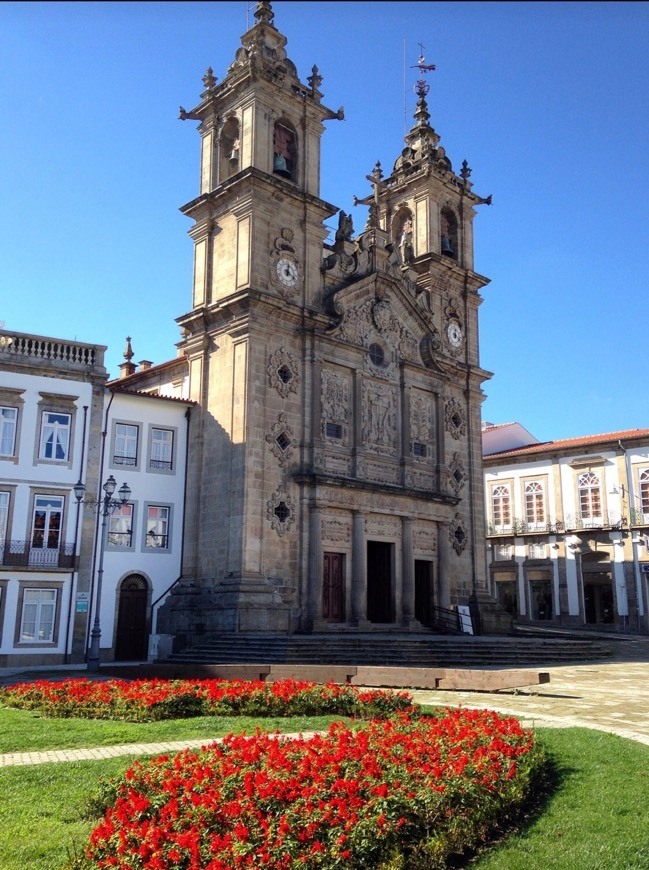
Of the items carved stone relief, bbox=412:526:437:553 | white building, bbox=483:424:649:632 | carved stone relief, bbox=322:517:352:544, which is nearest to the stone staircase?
carved stone relief, bbox=322:517:352:544

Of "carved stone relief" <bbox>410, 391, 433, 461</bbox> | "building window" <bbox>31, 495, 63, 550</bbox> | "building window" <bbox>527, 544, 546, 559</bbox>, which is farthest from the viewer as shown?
"building window" <bbox>527, 544, 546, 559</bbox>

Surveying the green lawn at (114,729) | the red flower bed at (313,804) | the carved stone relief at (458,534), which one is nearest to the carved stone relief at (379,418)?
the carved stone relief at (458,534)

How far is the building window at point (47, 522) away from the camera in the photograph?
84.9ft

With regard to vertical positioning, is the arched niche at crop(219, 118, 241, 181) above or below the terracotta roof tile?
above

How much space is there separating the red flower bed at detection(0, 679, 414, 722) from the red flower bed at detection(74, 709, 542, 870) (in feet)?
15.9

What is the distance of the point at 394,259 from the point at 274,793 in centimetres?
3026

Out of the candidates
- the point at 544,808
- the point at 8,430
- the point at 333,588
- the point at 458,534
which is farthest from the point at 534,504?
the point at 544,808

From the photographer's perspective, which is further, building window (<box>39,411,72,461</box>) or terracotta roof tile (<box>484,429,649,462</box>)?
terracotta roof tile (<box>484,429,649,462</box>)

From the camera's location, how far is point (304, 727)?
12469 millimetres

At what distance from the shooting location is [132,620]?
89.7 ft

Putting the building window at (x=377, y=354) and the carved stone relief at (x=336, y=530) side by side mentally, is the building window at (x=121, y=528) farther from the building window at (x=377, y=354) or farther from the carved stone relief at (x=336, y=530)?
the building window at (x=377, y=354)

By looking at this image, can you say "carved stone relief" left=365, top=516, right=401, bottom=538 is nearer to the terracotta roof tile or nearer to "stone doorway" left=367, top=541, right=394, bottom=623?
"stone doorway" left=367, top=541, right=394, bottom=623

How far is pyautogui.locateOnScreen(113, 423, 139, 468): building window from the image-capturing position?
92.4ft

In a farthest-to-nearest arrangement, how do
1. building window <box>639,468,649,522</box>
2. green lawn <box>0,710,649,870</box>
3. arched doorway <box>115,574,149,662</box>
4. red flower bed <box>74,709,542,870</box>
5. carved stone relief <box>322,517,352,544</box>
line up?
building window <box>639,468,649,522</box> → carved stone relief <box>322,517,352,544</box> → arched doorway <box>115,574,149,662</box> → green lawn <box>0,710,649,870</box> → red flower bed <box>74,709,542,870</box>
